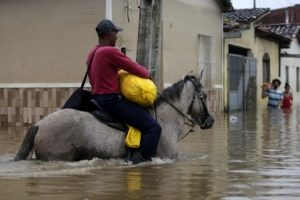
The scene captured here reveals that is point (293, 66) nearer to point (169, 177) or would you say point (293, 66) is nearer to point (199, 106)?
point (199, 106)

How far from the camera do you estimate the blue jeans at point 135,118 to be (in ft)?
23.3

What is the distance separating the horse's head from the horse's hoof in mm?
1144

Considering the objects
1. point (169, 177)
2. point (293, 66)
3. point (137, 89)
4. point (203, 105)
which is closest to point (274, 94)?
point (293, 66)

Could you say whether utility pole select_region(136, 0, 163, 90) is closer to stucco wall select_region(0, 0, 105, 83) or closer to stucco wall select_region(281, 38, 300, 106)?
stucco wall select_region(0, 0, 105, 83)

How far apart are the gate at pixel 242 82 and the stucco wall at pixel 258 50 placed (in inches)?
17.0

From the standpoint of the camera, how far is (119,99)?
715 centimetres

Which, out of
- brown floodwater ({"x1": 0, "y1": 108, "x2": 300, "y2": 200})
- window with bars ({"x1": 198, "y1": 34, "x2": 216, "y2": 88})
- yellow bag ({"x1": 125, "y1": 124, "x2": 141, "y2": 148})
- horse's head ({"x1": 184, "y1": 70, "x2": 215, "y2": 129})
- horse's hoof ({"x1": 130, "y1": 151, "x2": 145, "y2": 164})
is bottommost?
brown floodwater ({"x1": 0, "y1": 108, "x2": 300, "y2": 200})

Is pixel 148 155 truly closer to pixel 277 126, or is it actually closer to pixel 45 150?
pixel 45 150

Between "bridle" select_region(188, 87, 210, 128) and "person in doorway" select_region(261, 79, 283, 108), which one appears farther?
"person in doorway" select_region(261, 79, 283, 108)

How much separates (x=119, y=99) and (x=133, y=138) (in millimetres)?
468

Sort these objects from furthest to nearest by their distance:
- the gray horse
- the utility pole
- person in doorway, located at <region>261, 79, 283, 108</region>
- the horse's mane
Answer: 1. person in doorway, located at <region>261, 79, 283, 108</region>
2. the utility pole
3. the horse's mane
4. the gray horse

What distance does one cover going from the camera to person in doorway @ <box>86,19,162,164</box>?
23.3 feet

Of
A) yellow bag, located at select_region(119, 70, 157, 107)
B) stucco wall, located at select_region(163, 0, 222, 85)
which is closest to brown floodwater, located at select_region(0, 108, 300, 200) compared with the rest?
yellow bag, located at select_region(119, 70, 157, 107)

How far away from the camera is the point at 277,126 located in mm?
14570
